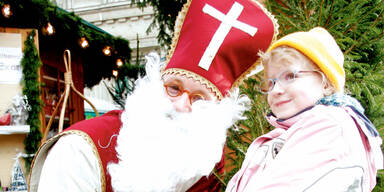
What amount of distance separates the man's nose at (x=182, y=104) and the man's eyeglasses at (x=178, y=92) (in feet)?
0.10

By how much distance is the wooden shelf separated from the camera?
3.09 metres

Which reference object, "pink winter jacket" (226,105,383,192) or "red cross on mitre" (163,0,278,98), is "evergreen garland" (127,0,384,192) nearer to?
"red cross on mitre" (163,0,278,98)

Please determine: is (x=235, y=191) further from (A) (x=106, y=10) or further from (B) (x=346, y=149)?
(A) (x=106, y=10)

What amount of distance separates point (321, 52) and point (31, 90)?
2.99 metres

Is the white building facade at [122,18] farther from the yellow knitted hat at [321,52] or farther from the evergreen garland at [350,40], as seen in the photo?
the yellow knitted hat at [321,52]

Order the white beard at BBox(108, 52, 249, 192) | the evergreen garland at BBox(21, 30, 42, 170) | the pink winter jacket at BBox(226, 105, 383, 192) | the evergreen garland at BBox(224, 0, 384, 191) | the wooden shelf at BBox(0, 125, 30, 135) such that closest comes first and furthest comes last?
1. the pink winter jacket at BBox(226, 105, 383, 192)
2. the white beard at BBox(108, 52, 249, 192)
3. the evergreen garland at BBox(224, 0, 384, 191)
4. the wooden shelf at BBox(0, 125, 30, 135)
5. the evergreen garland at BBox(21, 30, 42, 170)

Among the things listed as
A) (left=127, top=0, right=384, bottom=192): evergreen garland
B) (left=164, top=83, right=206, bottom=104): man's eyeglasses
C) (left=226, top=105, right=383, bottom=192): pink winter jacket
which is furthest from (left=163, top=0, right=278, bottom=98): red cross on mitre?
(left=226, top=105, right=383, bottom=192): pink winter jacket

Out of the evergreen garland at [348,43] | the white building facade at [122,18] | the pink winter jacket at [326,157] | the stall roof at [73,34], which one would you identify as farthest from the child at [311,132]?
the white building facade at [122,18]

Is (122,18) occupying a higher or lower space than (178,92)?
higher

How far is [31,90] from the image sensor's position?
324 centimetres

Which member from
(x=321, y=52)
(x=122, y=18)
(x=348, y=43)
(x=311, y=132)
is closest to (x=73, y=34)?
(x=348, y=43)

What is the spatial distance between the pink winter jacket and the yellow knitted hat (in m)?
0.15

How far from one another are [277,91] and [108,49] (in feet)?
12.9

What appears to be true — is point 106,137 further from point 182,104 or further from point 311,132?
point 311,132
